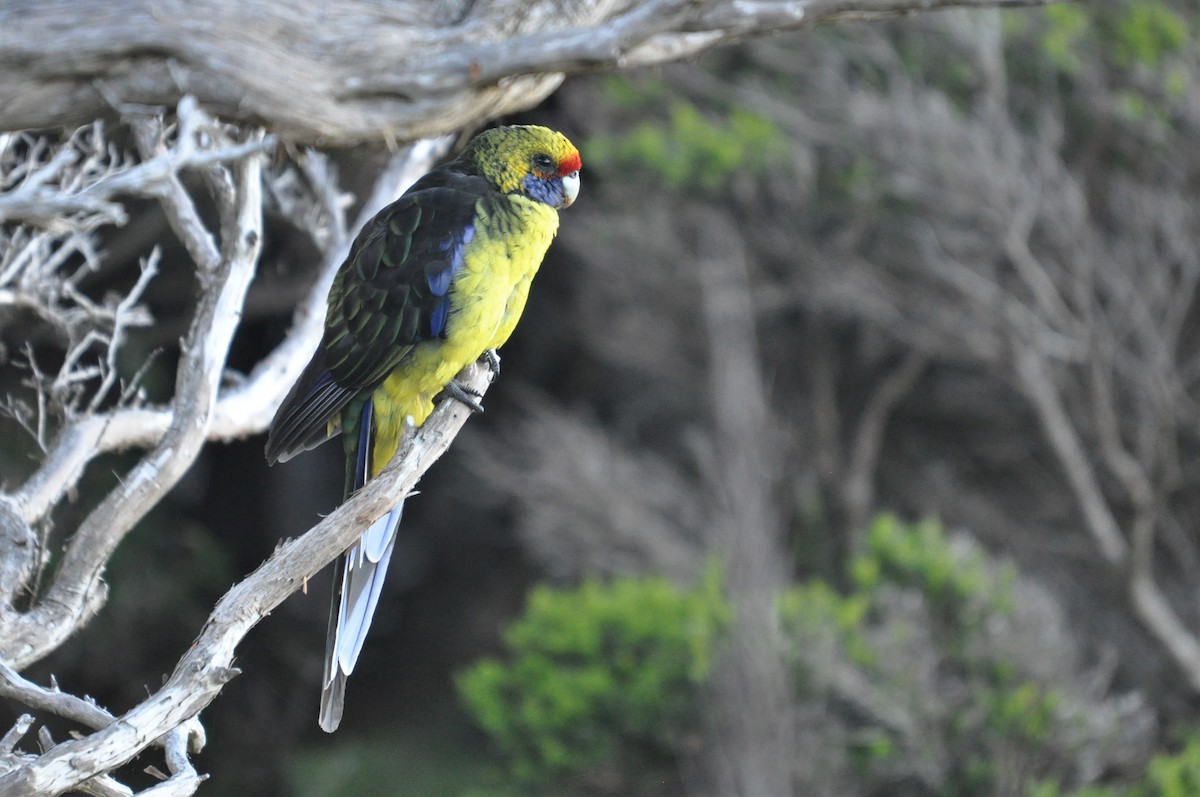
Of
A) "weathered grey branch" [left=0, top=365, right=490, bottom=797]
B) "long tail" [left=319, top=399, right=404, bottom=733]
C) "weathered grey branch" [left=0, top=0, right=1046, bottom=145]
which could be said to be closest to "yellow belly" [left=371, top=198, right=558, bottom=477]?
"long tail" [left=319, top=399, right=404, bottom=733]

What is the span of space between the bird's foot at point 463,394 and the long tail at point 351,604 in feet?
0.96

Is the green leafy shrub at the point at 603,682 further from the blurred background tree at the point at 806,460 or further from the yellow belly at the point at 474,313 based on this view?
the yellow belly at the point at 474,313

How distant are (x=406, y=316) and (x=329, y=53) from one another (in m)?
0.85

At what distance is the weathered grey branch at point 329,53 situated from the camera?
2205 mm

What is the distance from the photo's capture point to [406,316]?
3.14m

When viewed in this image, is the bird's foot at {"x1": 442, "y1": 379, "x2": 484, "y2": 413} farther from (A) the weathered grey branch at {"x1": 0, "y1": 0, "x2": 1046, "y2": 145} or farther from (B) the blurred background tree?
(B) the blurred background tree

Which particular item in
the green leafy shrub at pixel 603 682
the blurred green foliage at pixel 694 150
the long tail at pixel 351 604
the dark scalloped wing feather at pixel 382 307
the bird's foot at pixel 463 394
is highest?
the dark scalloped wing feather at pixel 382 307

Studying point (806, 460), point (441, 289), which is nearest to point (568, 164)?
point (441, 289)

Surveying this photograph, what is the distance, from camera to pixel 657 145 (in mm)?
7680

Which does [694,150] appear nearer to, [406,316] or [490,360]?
[490,360]

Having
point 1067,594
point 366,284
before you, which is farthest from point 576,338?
point 366,284

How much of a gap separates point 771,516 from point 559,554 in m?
1.27

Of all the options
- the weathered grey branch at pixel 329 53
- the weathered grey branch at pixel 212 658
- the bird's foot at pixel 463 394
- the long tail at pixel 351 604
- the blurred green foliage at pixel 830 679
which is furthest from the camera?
the blurred green foliage at pixel 830 679

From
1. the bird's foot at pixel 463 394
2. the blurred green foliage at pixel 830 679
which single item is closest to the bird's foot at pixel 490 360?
the bird's foot at pixel 463 394
